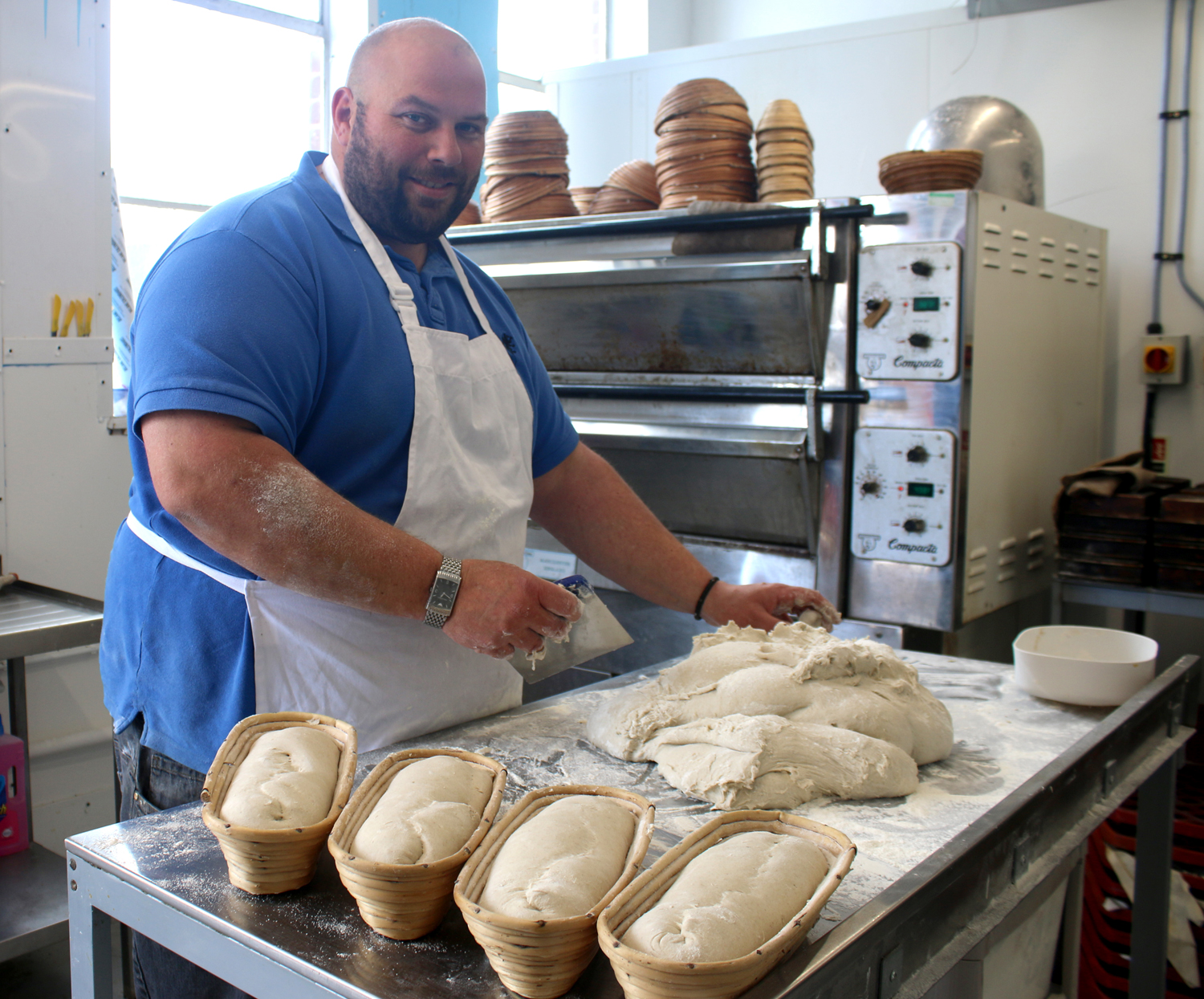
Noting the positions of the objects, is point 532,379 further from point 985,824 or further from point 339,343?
point 985,824

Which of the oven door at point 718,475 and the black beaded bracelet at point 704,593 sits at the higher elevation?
the oven door at point 718,475

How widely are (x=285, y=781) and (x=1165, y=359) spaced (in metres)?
3.07

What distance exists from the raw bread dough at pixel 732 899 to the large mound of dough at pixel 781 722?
28cm

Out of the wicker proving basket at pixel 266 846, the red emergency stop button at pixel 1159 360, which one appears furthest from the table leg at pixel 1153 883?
the red emergency stop button at pixel 1159 360

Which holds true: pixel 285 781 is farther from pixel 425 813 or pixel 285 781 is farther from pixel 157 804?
pixel 157 804

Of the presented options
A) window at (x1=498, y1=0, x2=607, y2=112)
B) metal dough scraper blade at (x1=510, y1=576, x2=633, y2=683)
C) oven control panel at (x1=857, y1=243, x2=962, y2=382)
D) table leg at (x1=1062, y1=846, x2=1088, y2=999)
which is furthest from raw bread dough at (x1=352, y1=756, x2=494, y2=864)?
window at (x1=498, y1=0, x2=607, y2=112)

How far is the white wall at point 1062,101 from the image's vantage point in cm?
314

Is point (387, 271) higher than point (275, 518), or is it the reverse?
point (387, 271)

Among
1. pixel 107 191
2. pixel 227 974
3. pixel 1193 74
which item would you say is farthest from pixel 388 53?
pixel 1193 74

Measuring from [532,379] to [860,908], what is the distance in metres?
1.04

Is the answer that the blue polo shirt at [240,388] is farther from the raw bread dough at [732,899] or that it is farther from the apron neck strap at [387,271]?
the raw bread dough at [732,899]

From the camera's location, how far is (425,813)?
0.89 meters

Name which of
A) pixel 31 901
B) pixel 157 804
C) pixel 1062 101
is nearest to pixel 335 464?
pixel 157 804

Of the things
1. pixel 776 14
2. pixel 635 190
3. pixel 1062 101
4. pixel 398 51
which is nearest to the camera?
pixel 398 51
